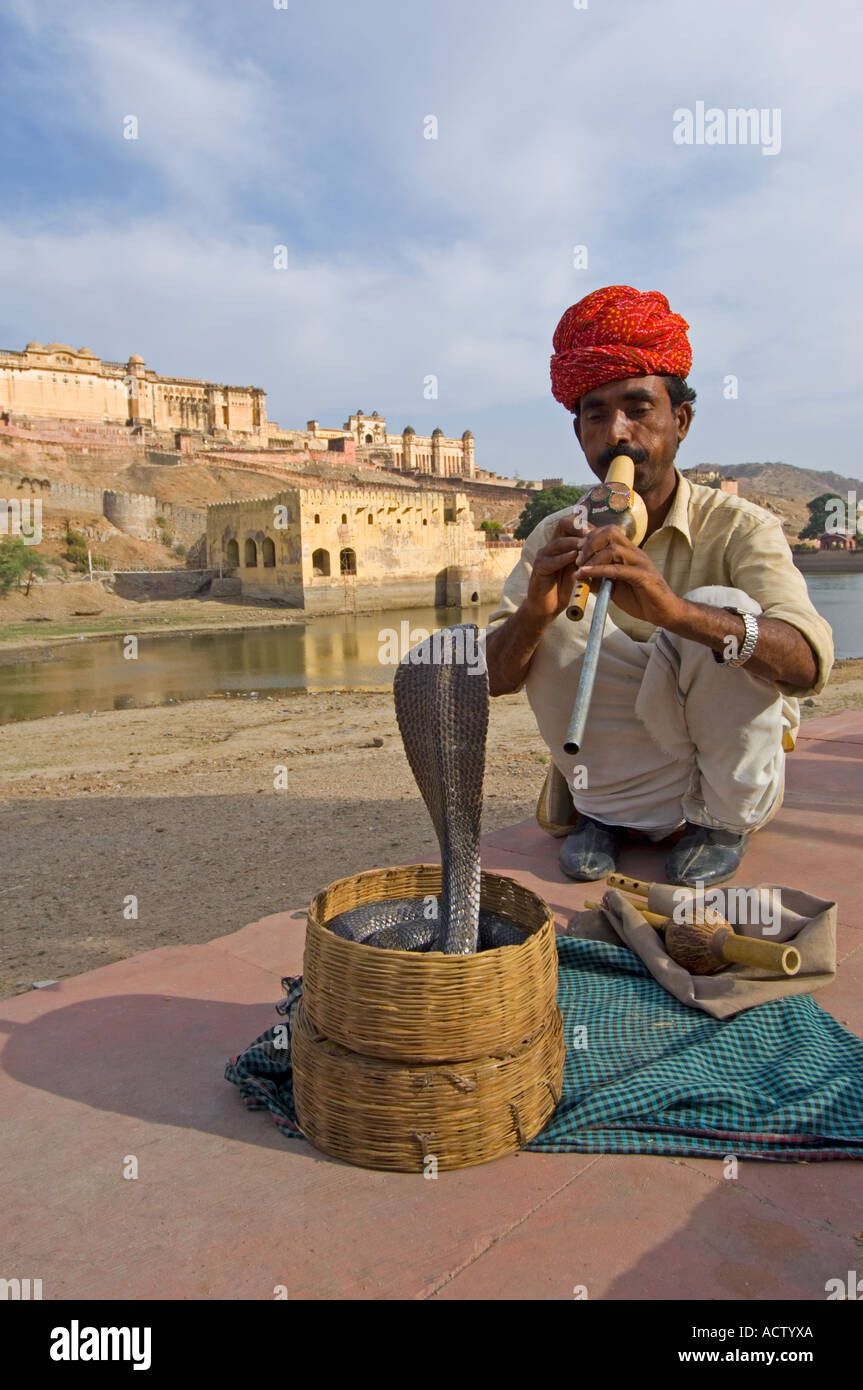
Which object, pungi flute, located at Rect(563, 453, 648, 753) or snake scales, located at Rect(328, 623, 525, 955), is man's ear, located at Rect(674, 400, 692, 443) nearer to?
pungi flute, located at Rect(563, 453, 648, 753)

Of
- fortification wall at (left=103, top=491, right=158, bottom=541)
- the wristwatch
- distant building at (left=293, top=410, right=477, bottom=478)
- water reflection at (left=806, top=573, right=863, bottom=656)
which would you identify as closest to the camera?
the wristwatch

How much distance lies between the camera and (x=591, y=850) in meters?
2.88

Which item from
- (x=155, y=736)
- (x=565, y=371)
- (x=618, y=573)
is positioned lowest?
(x=155, y=736)

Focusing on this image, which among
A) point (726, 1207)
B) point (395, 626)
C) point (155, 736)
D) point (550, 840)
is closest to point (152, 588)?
point (395, 626)

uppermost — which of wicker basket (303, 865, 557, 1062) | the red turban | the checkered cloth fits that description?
the red turban

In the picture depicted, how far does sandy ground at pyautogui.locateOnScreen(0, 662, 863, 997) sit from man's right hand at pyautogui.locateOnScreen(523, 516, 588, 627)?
A: 1.79 m

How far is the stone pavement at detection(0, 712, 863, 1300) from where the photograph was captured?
1.30 m

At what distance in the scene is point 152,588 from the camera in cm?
2934

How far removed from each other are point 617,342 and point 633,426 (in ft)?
0.73

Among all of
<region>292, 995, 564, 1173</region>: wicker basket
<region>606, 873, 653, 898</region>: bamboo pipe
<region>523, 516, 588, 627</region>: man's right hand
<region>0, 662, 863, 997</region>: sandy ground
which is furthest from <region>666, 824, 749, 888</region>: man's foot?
<region>0, 662, 863, 997</region>: sandy ground

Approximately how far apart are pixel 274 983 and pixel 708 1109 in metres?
1.06
